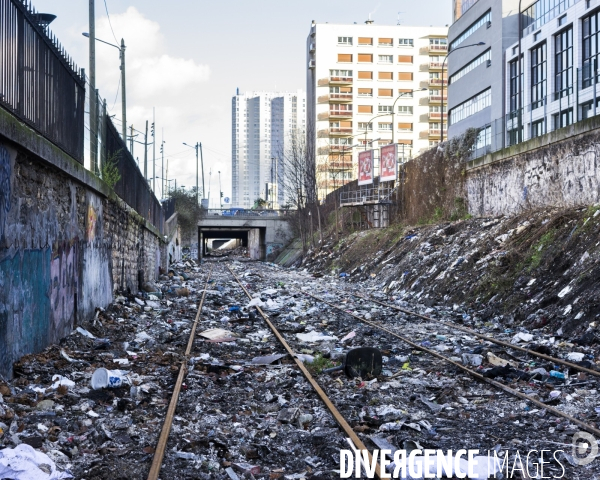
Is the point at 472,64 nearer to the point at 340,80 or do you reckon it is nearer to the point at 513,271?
the point at 340,80

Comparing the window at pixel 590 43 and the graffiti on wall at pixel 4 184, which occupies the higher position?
the window at pixel 590 43

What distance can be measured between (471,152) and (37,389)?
21.5 m

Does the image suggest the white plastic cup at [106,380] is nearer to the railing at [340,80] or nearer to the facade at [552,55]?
the facade at [552,55]

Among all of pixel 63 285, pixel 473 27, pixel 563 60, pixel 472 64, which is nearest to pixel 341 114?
pixel 473 27

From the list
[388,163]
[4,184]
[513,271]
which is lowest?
[513,271]

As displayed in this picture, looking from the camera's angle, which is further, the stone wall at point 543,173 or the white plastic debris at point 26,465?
the stone wall at point 543,173

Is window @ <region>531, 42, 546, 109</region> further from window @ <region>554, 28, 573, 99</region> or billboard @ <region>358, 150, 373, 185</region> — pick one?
billboard @ <region>358, 150, 373, 185</region>

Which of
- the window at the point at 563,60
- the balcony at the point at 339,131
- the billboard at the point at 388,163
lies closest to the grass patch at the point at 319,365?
the billboard at the point at 388,163

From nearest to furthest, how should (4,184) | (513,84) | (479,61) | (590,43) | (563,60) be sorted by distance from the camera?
1. (4,184)
2. (590,43)
3. (563,60)
4. (513,84)
5. (479,61)

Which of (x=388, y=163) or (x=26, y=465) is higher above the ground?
(x=388, y=163)

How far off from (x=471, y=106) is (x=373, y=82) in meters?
39.0

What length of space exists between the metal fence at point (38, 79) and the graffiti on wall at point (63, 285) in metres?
1.54

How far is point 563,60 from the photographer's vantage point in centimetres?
3600

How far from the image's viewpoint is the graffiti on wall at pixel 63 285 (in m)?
8.75
